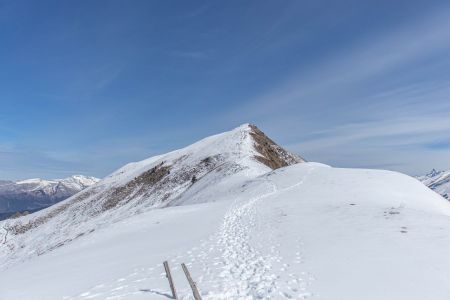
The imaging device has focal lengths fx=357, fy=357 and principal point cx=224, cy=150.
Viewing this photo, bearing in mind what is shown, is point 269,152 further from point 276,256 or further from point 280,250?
point 276,256

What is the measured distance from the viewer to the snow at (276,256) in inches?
437

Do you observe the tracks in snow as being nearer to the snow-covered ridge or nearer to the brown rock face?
the snow-covered ridge

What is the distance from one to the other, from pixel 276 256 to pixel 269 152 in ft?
218

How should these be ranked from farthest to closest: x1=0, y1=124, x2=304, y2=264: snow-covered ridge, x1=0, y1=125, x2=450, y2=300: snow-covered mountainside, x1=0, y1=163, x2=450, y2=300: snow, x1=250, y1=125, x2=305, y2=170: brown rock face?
x1=250, y1=125, x2=305, y2=170: brown rock face → x1=0, y1=124, x2=304, y2=264: snow-covered ridge → x1=0, y1=125, x2=450, y2=300: snow-covered mountainside → x1=0, y1=163, x2=450, y2=300: snow

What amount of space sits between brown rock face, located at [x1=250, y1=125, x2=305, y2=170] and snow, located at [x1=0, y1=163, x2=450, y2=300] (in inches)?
1613

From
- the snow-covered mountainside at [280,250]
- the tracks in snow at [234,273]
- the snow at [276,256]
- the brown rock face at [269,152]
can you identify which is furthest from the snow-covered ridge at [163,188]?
the tracks in snow at [234,273]

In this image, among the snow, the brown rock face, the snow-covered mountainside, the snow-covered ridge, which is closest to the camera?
the snow

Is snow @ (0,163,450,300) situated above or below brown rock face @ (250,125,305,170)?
below

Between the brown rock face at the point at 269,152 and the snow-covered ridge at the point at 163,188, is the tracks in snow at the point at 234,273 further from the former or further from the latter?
the brown rock face at the point at 269,152

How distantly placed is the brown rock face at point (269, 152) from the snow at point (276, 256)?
40974mm

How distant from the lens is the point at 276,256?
50.3 ft

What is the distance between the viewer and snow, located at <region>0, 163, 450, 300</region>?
36.4 feet

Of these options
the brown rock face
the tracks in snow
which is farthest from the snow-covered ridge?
the tracks in snow

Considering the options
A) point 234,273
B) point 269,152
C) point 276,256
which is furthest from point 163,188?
point 234,273
